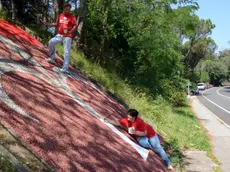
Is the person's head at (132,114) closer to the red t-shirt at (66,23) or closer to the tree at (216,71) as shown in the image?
the red t-shirt at (66,23)

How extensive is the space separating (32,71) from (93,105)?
62.4 inches

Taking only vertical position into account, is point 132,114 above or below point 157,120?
above

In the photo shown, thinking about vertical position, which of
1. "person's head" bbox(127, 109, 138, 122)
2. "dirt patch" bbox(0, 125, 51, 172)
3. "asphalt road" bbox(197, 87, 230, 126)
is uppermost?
"dirt patch" bbox(0, 125, 51, 172)

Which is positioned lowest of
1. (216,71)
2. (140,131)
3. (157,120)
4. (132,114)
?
(216,71)

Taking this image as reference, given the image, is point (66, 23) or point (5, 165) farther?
point (66, 23)

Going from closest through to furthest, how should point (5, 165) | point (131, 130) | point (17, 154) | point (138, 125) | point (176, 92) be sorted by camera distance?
point (5, 165)
point (17, 154)
point (131, 130)
point (138, 125)
point (176, 92)

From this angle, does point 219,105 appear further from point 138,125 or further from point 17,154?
point 17,154

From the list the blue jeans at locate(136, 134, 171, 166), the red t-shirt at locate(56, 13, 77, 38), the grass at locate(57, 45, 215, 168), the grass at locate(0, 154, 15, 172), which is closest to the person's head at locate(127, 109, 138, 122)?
the blue jeans at locate(136, 134, 171, 166)

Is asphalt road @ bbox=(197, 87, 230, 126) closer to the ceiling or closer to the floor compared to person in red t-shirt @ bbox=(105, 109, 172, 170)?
closer to the floor

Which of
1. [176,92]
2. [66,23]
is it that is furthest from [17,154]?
[176,92]

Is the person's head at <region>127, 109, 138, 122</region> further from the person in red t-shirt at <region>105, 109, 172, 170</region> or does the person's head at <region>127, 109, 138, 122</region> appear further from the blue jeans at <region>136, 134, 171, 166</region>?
the blue jeans at <region>136, 134, 171, 166</region>

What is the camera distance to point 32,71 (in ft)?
23.8

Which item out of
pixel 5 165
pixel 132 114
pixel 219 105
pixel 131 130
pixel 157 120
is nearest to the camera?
pixel 5 165

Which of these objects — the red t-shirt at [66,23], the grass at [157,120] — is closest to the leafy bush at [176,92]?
the grass at [157,120]
